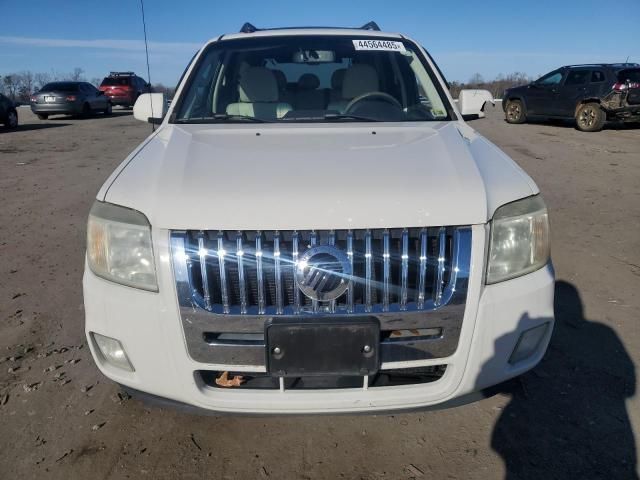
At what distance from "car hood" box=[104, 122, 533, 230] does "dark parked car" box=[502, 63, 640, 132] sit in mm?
12524

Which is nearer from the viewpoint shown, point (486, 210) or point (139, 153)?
point (486, 210)

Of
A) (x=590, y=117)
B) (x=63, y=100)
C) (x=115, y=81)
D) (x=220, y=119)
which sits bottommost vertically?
(x=590, y=117)

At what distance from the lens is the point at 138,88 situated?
24781 mm

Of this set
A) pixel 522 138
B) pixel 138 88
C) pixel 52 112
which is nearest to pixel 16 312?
pixel 522 138

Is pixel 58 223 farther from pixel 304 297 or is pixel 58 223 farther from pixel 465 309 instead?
pixel 465 309

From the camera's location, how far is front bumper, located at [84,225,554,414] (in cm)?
186

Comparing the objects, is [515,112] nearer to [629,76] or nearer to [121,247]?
[629,76]

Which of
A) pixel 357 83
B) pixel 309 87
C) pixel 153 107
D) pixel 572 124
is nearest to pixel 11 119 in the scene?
pixel 153 107

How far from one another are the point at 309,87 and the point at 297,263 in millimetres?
2386

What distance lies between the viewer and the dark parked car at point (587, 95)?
12523mm

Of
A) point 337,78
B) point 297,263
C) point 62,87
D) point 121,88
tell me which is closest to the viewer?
point 297,263

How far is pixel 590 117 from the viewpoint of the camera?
13531 millimetres

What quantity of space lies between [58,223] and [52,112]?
15.9m

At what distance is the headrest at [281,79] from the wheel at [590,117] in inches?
488
